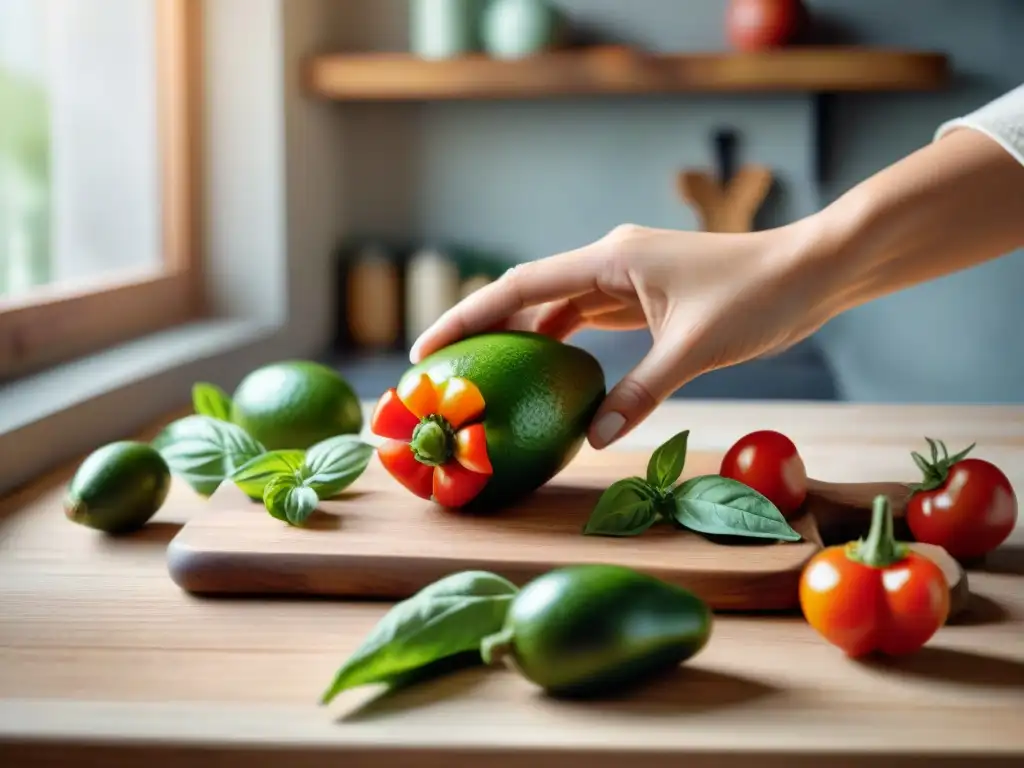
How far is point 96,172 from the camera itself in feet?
6.40

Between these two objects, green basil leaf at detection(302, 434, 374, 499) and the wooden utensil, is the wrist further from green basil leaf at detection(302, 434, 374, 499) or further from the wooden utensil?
the wooden utensil

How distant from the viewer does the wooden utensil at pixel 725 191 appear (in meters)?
2.70

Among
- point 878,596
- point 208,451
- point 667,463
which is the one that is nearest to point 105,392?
point 208,451

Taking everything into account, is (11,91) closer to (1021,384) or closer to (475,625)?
(475,625)

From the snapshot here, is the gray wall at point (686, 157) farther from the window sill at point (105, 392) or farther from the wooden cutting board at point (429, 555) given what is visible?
the wooden cutting board at point (429, 555)

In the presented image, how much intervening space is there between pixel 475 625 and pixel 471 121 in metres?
2.29

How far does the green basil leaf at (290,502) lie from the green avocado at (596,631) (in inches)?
10.2

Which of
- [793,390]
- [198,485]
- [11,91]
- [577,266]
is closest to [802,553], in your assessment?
[577,266]

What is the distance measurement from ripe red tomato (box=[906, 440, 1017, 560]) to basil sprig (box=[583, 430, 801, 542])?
10cm

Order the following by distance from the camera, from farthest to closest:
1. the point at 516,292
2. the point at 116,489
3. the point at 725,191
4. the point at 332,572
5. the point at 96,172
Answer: the point at 725,191 → the point at 96,172 → the point at 516,292 → the point at 116,489 → the point at 332,572

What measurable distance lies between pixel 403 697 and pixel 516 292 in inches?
18.2

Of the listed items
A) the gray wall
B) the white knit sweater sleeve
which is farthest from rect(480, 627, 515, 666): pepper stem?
the gray wall

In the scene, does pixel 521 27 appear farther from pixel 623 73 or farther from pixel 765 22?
pixel 765 22

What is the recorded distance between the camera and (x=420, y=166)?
2820 mm
